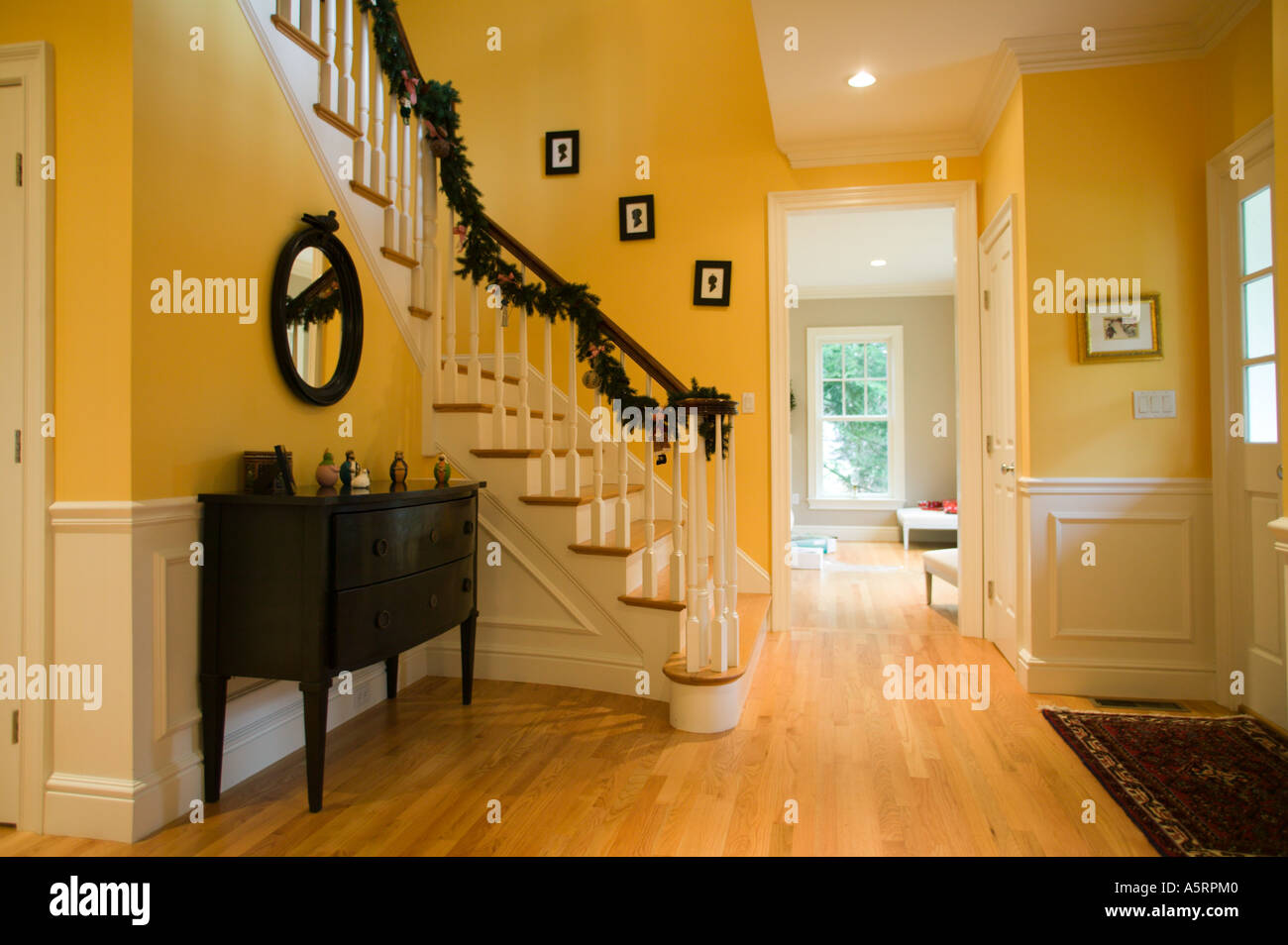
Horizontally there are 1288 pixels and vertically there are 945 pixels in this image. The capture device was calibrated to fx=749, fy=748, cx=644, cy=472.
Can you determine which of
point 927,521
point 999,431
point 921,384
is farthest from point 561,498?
point 921,384

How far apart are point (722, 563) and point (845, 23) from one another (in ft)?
7.06

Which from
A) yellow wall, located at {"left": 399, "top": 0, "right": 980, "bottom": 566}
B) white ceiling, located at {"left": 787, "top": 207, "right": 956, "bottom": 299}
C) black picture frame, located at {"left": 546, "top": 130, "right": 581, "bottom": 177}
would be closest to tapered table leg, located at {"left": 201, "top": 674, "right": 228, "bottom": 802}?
yellow wall, located at {"left": 399, "top": 0, "right": 980, "bottom": 566}

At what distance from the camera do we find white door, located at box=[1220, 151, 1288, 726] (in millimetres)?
2695

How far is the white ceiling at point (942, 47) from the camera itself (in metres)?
2.83

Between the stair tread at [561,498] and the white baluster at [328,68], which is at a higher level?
the white baluster at [328,68]

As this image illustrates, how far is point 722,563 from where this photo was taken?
274 cm

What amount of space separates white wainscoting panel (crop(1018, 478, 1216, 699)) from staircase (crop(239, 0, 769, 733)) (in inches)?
49.6

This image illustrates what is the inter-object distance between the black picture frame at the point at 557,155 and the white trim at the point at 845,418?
475 cm

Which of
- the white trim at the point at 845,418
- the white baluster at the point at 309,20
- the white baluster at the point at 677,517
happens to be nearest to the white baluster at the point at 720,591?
the white baluster at the point at 677,517

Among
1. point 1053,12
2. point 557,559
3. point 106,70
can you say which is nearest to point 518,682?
point 557,559

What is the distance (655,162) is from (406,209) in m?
1.57

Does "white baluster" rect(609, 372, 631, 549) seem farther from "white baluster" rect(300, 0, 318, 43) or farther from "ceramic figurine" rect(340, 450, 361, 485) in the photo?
"white baluster" rect(300, 0, 318, 43)

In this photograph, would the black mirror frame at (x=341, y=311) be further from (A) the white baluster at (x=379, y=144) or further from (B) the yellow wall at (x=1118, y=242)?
(B) the yellow wall at (x=1118, y=242)

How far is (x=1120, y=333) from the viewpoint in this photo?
3047 millimetres
